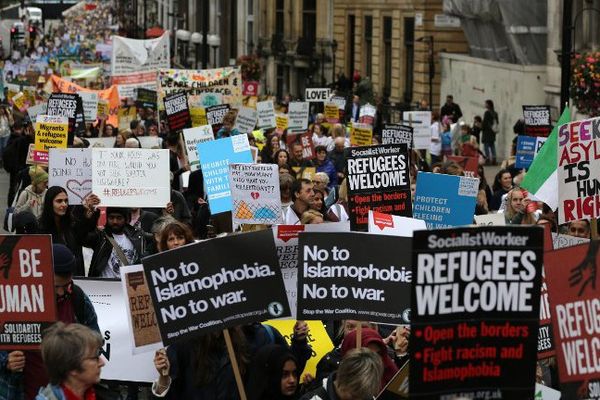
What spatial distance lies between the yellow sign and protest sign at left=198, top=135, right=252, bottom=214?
17.9 ft

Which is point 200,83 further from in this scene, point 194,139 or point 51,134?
point 194,139

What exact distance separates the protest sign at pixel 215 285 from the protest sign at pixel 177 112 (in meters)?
15.7

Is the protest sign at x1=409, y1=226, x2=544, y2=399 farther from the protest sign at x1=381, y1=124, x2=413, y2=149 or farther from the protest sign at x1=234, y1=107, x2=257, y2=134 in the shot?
the protest sign at x1=234, y1=107, x2=257, y2=134

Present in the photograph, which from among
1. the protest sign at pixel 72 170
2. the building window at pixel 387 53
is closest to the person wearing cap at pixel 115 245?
the protest sign at pixel 72 170

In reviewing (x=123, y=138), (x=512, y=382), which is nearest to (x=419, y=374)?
(x=512, y=382)

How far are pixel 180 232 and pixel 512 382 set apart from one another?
3.15 m

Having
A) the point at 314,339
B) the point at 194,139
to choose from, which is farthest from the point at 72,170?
the point at 314,339

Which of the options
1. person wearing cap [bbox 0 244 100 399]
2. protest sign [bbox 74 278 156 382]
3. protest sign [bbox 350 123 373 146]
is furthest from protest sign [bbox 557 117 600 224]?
protest sign [bbox 350 123 373 146]

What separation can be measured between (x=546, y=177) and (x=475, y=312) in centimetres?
593

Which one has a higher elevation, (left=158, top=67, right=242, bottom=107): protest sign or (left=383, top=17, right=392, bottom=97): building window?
(left=158, top=67, right=242, bottom=107): protest sign

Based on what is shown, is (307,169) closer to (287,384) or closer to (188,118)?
(188,118)

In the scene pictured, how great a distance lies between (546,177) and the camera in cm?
1261

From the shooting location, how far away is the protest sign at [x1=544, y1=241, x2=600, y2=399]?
7176 mm

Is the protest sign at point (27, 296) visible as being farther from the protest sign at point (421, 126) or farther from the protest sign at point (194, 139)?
the protest sign at point (421, 126)
